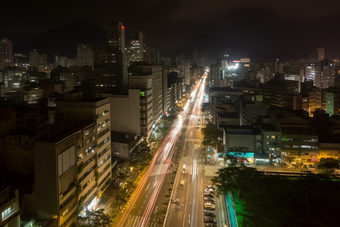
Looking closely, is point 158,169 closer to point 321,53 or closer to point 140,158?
point 140,158

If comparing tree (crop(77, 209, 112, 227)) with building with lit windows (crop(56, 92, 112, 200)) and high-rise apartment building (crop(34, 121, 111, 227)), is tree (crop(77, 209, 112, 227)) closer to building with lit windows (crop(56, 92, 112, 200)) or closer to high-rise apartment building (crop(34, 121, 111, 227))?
high-rise apartment building (crop(34, 121, 111, 227))

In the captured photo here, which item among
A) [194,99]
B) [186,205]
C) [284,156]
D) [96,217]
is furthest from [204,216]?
[194,99]

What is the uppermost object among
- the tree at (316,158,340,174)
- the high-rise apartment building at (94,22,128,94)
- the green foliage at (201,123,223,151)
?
the high-rise apartment building at (94,22,128,94)

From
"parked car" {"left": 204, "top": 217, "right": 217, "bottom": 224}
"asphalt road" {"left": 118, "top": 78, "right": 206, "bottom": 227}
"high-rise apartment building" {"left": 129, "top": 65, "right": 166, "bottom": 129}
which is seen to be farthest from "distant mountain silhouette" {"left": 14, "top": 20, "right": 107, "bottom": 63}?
"parked car" {"left": 204, "top": 217, "right": 217, "bottom": 224}

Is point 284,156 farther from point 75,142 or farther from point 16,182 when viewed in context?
point 16,182

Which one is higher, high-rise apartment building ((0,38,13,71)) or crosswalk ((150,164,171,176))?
high-rise apartment building ((0,38,13,71))

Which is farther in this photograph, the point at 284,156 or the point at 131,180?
the point at 284,156

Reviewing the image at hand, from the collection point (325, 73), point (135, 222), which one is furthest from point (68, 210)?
point (325, 73)
